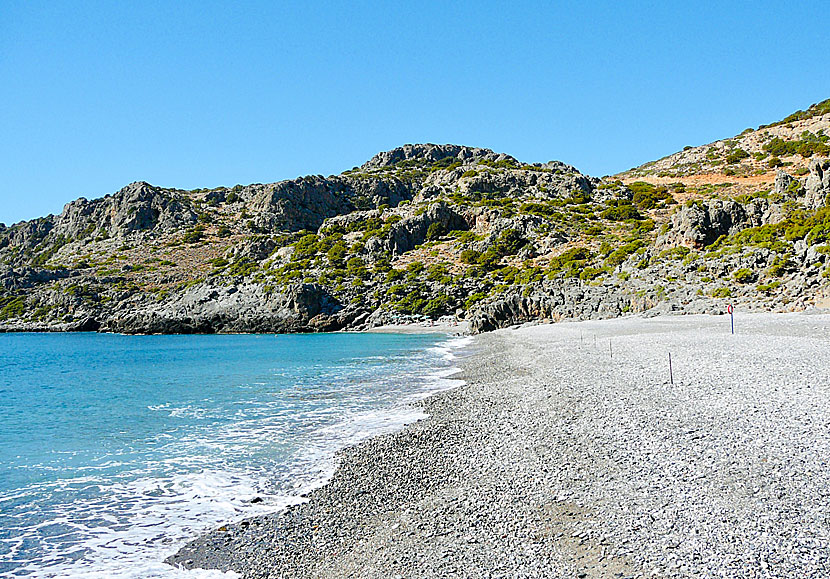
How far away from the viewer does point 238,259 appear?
283 feet

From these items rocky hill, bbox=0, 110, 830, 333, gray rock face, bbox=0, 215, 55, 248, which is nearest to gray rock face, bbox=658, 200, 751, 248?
rocky hill, bbox=0, 110, 830, 333

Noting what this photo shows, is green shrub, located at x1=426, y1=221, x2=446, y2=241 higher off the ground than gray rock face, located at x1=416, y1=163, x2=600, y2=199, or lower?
lower

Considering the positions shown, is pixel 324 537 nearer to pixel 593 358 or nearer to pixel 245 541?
pixel 245 541

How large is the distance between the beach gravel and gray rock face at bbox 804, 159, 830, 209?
37.4 m

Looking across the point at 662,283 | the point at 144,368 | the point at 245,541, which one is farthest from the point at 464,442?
Result: the point at 662,283

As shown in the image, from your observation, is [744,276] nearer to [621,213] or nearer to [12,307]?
[621,213]

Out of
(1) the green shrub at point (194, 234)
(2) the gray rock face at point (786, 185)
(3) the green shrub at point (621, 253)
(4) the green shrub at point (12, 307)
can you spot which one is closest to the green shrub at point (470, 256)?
(3) the green shrub at point (621, 253)

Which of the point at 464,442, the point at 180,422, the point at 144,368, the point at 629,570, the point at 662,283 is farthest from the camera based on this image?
the point at 662,283

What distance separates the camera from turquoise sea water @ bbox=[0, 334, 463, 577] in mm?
7039

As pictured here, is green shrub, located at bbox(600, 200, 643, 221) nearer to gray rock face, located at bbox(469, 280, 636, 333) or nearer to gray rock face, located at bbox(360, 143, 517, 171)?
gray rock face, located at bbox(469, 280, 636, 333)

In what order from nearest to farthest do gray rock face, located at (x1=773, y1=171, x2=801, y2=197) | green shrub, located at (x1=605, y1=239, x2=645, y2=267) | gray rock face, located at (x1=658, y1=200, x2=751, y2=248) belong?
gray rock face, located at (x1=658, y1=200, x2=751, y2=248) < green shrub, located at (x1=605, y1=239, x2=645, y2=267) < gray rock face, located at (x1=773, y1=171, x2=801, y2=197)

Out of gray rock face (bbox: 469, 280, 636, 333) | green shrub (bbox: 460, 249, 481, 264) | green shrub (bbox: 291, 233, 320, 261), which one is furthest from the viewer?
green shrub (bbox: 291, 233, 320, 261)

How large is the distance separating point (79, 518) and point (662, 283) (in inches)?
1688

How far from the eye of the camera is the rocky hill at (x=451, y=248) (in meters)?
42.4
